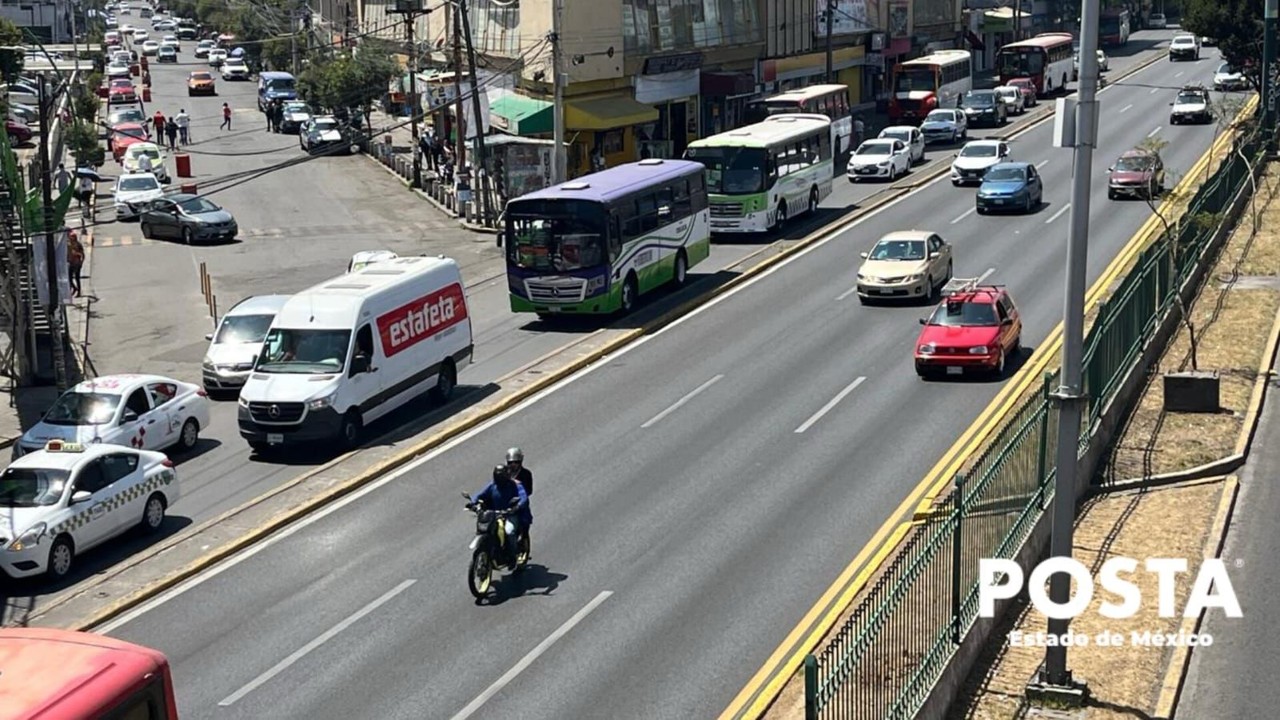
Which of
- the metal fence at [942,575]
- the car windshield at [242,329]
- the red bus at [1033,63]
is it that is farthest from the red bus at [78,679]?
the red bus at [1033,63]

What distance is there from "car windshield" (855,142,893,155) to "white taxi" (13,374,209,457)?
3432 centimetres

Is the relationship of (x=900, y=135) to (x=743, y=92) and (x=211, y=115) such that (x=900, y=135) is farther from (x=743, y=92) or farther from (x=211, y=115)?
(x=211, y=115)

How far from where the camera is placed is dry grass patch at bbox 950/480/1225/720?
1617 centimetres

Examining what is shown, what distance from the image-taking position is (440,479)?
85.5ft

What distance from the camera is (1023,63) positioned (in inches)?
3282

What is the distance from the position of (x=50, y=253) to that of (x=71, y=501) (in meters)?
12.3

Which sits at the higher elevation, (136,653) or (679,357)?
(136,653)

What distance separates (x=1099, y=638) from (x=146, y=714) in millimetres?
10723

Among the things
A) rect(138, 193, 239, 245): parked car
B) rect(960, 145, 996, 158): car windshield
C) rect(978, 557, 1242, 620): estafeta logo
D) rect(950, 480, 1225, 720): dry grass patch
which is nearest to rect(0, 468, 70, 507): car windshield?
rect(978, 557, 1242, 620): estafeta logo

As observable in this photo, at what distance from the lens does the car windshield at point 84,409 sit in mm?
28641

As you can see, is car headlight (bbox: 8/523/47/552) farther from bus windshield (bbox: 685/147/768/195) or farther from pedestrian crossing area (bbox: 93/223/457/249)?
pedestrian crossing area (bbox: 93/223/457/249)

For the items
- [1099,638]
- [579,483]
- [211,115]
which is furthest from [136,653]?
[211,115]

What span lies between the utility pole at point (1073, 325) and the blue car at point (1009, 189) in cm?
3330

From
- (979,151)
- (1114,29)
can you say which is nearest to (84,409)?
(979,151)
